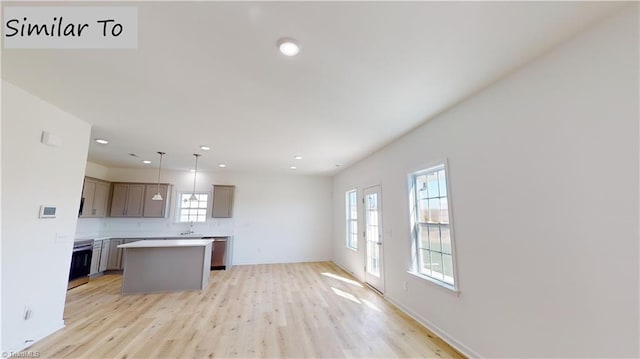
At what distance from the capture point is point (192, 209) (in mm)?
7004

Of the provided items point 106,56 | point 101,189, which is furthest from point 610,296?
point 101,189

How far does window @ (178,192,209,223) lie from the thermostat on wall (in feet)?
13.2

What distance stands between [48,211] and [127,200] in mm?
4070

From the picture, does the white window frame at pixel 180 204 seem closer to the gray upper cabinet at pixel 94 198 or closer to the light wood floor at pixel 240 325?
the gray upper cabinet at pixel 94 198

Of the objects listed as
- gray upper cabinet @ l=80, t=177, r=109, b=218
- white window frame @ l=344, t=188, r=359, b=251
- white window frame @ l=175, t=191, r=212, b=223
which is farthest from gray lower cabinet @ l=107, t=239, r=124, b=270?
white window frame @ l=344, t=188, r=359, b=251

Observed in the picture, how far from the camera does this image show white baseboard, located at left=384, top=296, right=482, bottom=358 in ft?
8.14

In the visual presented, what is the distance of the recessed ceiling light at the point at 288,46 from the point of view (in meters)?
1.77

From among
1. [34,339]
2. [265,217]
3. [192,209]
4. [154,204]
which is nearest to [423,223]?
[34,339]

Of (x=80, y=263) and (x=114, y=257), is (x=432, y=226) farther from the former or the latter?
(x=114, y=257)

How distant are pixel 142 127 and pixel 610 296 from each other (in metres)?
4.93

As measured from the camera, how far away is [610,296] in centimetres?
152

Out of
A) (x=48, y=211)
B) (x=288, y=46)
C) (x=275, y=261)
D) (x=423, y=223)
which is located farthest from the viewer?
(x=275, y=261)

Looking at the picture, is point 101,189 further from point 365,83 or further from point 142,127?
point 365,83

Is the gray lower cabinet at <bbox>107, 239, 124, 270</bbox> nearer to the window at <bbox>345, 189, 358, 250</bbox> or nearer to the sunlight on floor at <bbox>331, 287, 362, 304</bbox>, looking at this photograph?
the sunlight on floor at <bbox>331, 287, 362, 304</bbox>
